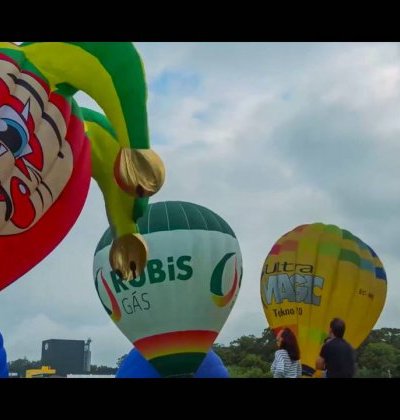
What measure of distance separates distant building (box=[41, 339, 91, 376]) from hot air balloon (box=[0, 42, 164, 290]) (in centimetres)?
1249

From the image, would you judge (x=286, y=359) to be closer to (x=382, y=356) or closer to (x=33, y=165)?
(x=33, y=165)

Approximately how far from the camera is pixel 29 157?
4621 millimetres

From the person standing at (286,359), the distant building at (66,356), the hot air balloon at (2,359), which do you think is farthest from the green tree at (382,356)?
the hot air balloon at (2,359)

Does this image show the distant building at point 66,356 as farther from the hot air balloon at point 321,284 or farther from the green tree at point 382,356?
the hot air balloon at point 321,284

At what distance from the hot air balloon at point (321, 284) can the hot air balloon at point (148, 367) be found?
3.56 ft

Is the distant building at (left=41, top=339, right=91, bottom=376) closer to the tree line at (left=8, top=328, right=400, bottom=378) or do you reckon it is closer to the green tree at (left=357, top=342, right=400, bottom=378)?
the tree line at (left=8, top=328, right=400, bottom=378)

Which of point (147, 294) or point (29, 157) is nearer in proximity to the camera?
point (29, 157)

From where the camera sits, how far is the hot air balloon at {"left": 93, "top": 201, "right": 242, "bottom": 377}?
31.0ft

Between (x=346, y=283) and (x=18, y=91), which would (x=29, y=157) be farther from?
(x=346, y=283)

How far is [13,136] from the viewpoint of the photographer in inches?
178

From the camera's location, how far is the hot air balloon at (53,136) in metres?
4.58

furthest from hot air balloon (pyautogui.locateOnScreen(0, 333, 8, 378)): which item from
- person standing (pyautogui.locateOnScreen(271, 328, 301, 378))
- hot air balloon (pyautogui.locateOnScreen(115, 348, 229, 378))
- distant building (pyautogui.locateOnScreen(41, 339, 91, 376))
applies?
distant building (pyautogui.locateOnScreen(41, 339, 91, 376))
